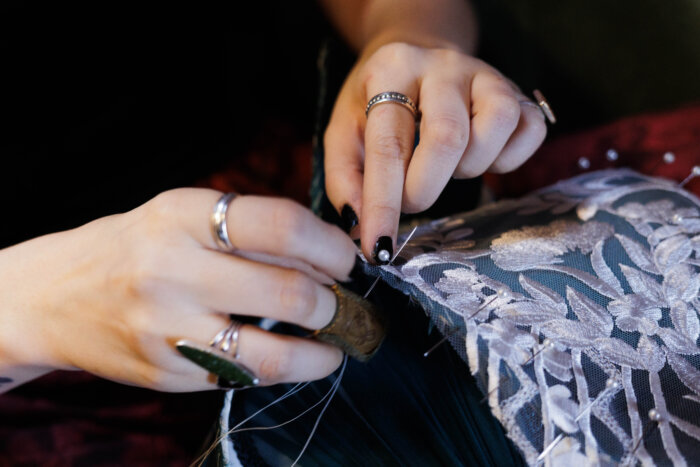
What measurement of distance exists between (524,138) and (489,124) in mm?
77

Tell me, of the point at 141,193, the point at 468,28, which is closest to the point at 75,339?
the point at 141,193

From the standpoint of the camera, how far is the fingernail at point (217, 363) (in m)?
0.46

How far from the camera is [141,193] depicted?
0.99 meters

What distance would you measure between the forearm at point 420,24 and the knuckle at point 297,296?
0.54 m

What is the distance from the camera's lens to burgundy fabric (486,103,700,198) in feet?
3.10

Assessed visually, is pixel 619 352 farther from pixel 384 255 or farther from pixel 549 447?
pixel 384 255

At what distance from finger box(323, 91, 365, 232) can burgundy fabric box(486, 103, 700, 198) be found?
1.92 feet

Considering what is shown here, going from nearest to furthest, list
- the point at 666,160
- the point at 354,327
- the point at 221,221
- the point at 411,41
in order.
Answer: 1. the point at 221,221
2. the point at 354,327
3. the point at 411,41
4. the point at 666,160

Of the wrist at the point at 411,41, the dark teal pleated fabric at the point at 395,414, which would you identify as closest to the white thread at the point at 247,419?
the dark teal pleated fabric at the point at 395,414

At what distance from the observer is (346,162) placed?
0.70m

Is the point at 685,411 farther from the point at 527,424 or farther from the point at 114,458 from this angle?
the point at 114,458

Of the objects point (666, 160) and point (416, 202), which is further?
point (666, 160)

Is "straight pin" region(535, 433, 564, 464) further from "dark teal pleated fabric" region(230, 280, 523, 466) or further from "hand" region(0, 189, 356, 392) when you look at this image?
"hand" region(0, 189, 356, 392)

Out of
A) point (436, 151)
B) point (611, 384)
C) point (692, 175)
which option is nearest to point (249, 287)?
point (436, 151)
